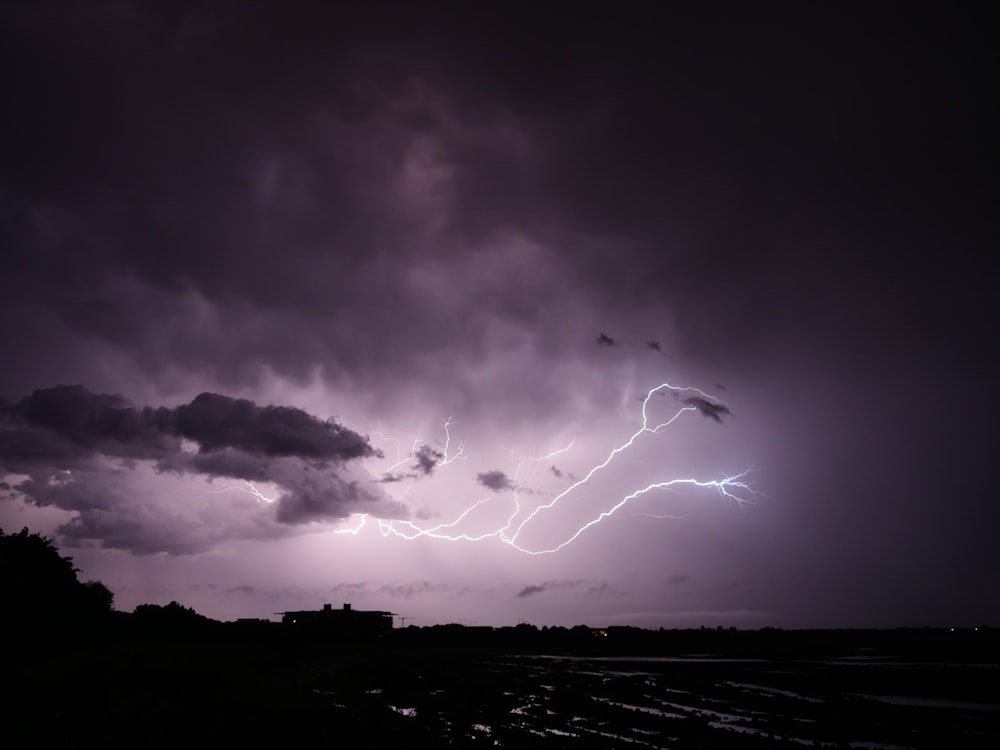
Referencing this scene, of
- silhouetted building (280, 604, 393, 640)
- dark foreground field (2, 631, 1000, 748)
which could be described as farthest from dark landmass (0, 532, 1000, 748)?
silhouetted building (280, 604, 393, 640)

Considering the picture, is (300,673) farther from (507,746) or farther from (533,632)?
(533,632)

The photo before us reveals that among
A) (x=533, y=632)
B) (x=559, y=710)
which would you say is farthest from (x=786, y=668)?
(x=533, y=632)

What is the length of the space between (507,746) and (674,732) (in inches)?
208

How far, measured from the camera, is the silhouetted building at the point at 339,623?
84.1 meters

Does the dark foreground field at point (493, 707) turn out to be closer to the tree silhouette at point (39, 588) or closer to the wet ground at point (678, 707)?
the wet ground at point (678, 707)

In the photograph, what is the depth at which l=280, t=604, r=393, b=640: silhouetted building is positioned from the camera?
84.1 m

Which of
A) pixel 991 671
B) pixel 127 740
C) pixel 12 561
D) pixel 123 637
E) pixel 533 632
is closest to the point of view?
pixel 127 740

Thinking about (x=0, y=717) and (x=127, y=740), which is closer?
(x=127, y=740)

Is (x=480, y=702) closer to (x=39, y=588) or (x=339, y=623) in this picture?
(x=39, y=588)

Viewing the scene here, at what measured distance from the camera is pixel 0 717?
14.7 m

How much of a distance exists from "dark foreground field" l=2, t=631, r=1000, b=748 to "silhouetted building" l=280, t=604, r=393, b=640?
5315cm

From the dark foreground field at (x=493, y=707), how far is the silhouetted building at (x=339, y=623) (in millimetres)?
53146

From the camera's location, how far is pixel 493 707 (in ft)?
71.1

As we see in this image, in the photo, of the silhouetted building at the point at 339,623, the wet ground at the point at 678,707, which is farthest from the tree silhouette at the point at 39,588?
the silhouetted building at the point at 339,623
